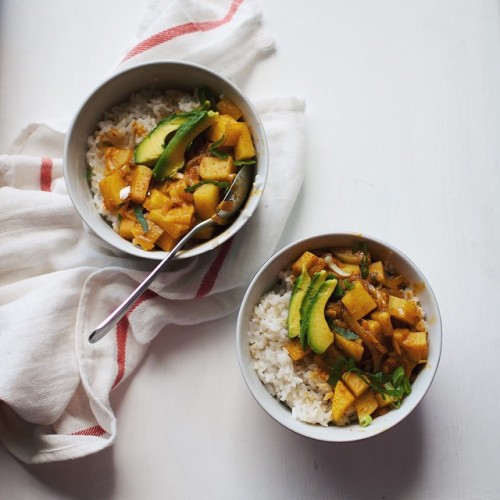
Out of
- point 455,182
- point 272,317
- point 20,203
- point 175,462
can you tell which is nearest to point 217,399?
point 175,462

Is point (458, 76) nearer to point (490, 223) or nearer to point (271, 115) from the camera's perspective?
point (490, 223)

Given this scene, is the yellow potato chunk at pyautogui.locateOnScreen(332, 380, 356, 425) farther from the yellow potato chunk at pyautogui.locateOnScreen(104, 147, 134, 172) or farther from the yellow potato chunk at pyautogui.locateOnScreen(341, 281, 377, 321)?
the yellow potato chunk at pyautogui.locateOnScreen(104, 147, 134, 172)

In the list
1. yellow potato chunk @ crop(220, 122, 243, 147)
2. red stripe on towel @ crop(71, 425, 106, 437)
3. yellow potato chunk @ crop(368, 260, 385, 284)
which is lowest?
red stripe on towel @ crop(71, 425, 106, 437)

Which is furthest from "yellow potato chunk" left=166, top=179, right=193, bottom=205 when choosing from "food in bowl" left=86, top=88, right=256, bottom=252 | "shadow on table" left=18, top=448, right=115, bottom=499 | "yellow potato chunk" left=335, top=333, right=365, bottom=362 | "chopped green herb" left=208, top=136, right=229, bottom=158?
"shadow on table" left=18, top=448, right=115, bottom=499

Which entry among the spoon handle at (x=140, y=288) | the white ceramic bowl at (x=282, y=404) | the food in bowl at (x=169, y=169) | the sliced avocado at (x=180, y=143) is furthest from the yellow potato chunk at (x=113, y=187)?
the white ceramic bowl at (x=282, y=404)

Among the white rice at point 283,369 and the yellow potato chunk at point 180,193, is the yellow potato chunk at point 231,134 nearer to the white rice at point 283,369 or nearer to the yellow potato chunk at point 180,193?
the yellow potato chunk at point 180,193
